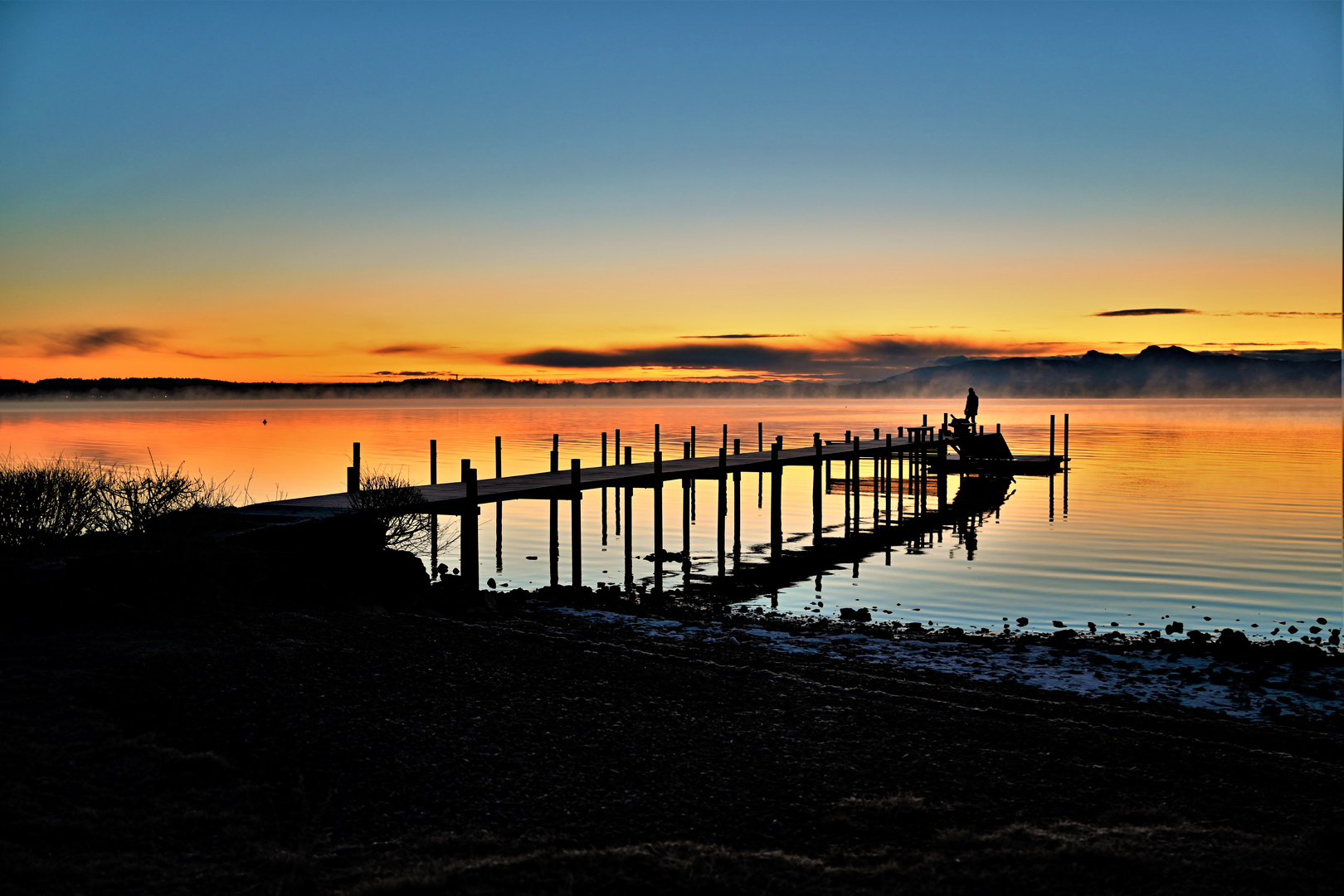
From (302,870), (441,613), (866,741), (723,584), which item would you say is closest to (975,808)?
(866,741)

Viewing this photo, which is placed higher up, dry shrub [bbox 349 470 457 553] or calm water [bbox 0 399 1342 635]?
dry shrub [bbox 349 470 457 553]

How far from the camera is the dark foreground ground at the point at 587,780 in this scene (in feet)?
18.8

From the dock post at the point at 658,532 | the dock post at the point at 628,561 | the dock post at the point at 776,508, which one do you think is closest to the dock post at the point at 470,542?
the dock post at the point at 628,561

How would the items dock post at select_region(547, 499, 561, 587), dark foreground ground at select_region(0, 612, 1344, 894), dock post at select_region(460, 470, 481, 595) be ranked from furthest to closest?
dock post at select_region(547, 499, 561, 587) → dock post at select_region(460, 470, 481, 595) → dark foreground ground at select_region(0, 612, 1344, 894)

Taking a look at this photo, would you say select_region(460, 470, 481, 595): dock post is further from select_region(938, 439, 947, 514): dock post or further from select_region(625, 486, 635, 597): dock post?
select_region(938, 439, 947, 514): dock post

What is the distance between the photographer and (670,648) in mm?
12500

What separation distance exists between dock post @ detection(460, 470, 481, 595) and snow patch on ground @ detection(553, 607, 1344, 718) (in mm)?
4058

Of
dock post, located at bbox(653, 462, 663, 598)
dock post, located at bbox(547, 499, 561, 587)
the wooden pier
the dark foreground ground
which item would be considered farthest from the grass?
dock post, located at bbox(653, 462, 663, 598)

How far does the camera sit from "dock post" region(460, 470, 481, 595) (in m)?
19.5

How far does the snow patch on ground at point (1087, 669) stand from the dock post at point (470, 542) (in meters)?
4.06

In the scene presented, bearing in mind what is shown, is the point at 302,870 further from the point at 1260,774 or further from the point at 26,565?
the point at 26,565

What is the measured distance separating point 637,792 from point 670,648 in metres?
5.48

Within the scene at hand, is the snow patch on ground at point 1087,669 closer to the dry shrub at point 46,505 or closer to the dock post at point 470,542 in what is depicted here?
the dock post at point 470,542

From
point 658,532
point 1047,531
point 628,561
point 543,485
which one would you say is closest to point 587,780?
point 543,485
